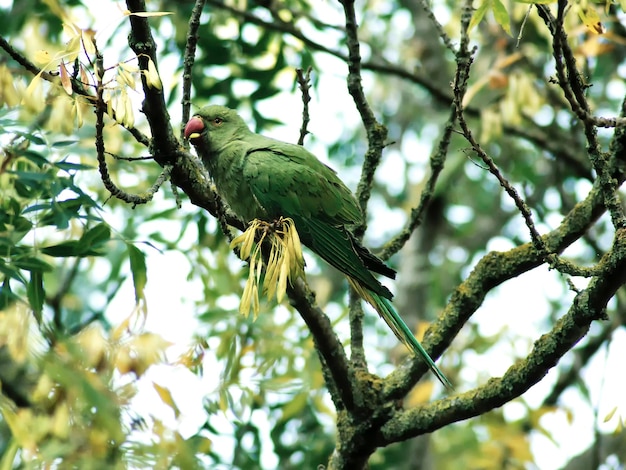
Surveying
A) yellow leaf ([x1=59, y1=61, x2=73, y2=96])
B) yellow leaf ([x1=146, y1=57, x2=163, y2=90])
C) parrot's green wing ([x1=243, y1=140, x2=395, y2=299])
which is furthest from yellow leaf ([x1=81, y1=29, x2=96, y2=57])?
parrot's green wing ([x1=243, y1=140, x2=395, y2=299])

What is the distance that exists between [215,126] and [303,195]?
876 mm

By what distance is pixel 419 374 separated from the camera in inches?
136

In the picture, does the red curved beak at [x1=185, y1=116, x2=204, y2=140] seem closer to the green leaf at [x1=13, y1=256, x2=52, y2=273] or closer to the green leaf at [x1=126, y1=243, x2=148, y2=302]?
the green leaf at [x1=126, y1=243, x2=148, y2=302]

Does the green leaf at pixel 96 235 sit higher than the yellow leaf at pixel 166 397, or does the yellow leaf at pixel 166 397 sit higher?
the green leaf at pixel 96 235

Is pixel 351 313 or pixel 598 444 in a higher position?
pixel 351 313

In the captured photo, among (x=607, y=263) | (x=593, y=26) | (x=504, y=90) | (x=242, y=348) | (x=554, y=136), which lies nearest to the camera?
(x=607, y=263)

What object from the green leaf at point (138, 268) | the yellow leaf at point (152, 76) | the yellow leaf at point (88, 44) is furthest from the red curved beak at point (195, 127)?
the yellow leaf at point (88, 44)

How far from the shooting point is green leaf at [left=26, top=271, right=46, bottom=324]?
324 cm

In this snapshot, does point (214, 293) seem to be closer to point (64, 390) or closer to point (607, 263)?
point (64, 390)

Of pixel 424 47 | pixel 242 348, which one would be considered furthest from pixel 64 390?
pixel 424 47

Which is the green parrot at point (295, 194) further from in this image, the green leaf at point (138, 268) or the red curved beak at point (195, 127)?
the green leaf at point (138, 268)

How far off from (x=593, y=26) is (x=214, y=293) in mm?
3326

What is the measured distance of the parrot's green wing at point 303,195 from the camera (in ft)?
13.4

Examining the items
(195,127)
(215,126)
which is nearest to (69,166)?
(195,127)
